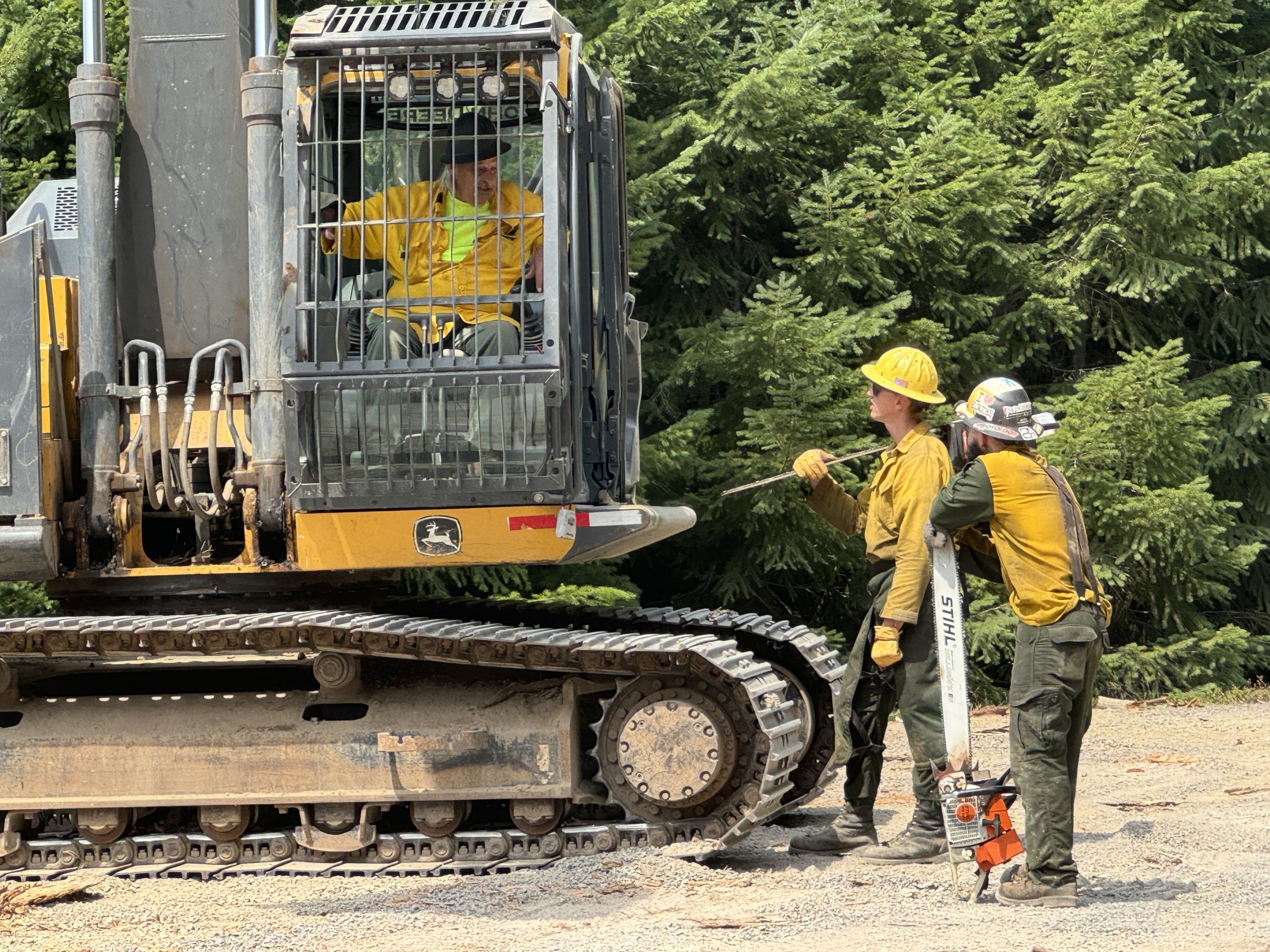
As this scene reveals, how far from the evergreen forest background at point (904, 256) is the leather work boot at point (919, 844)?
5203 millimetres

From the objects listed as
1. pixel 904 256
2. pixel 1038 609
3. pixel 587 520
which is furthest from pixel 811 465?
pixel 904 256

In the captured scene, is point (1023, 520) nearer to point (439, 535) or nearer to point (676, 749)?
point (676, 749)

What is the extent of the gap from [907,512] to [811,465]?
44 centimetres

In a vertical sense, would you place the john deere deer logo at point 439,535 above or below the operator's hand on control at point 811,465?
below

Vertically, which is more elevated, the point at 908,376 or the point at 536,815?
the point at 908,376

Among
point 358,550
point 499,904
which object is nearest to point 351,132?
point 358,550

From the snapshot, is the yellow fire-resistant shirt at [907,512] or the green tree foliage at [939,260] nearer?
the yellow fire-resistant shirt at [907,512]

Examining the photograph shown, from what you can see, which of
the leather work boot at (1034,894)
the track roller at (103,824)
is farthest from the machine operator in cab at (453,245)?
the leather work boot at (1034,894)

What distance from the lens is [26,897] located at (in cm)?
611

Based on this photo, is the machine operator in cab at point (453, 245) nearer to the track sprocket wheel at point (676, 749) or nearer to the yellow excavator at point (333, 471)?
the yellow excavator at point (333, 471)

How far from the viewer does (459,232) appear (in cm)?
635

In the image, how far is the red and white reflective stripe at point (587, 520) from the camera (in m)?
6.32

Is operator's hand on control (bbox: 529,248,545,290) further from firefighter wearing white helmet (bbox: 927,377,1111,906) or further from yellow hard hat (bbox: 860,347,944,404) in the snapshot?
firefighter wearing white helmet (bbox: 927,377,1111,906)

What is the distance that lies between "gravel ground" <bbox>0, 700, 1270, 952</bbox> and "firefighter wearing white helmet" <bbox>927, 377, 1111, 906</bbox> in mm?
251
